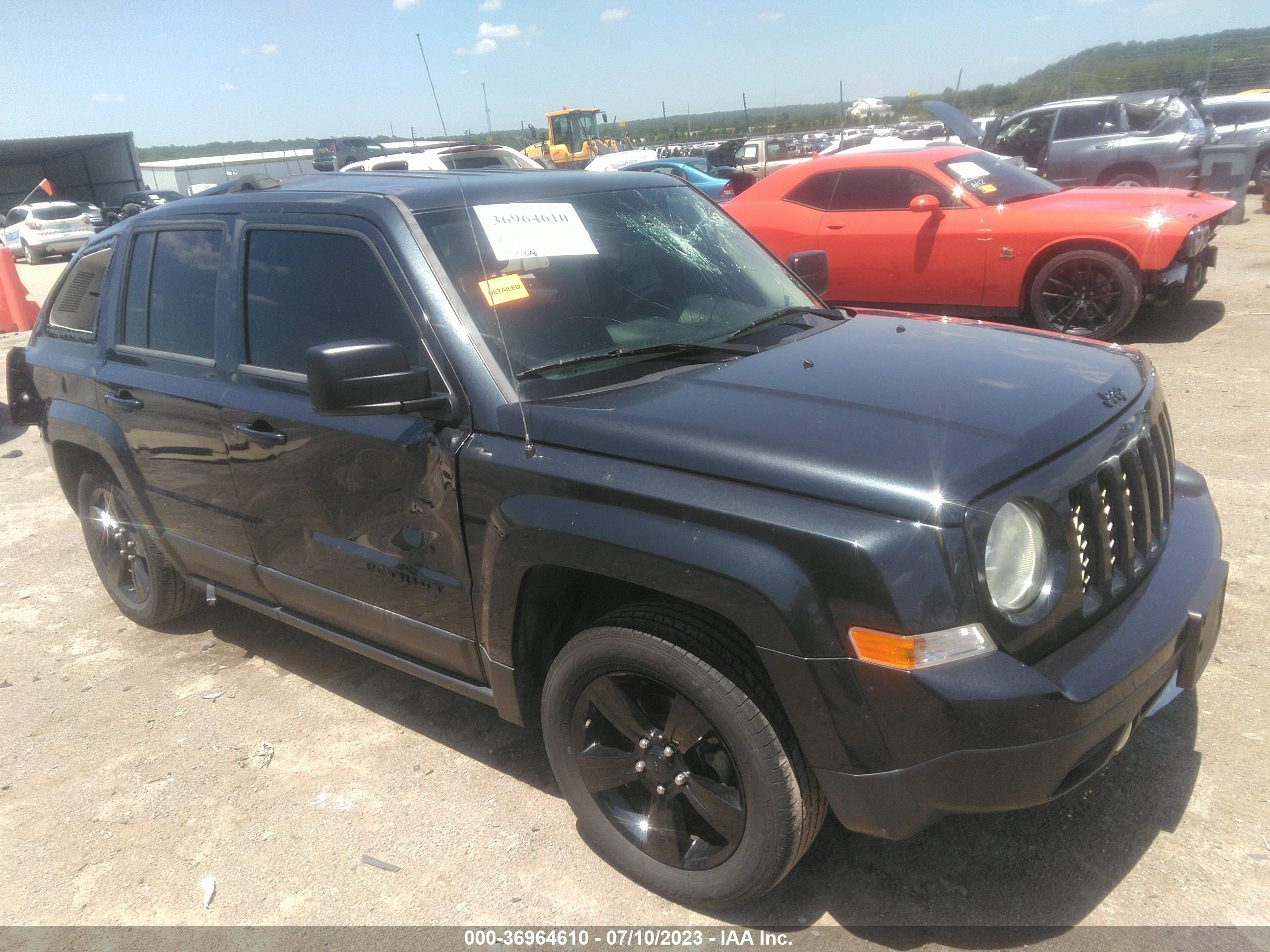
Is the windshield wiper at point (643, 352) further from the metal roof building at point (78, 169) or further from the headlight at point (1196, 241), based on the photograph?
the metal roof building at point (78, 169)

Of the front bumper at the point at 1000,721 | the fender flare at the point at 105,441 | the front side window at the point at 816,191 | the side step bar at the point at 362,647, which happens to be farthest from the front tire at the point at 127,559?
the front side window at the point at 816,191

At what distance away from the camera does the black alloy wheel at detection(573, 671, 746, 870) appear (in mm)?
2354

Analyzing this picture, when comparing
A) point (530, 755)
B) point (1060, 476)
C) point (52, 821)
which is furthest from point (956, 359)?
point (52, 821)

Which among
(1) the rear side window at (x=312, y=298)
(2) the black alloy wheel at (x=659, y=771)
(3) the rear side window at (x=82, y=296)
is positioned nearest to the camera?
(2) the black alloy wheel at (x=659, y=771)

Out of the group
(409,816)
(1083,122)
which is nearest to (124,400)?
(409,816)

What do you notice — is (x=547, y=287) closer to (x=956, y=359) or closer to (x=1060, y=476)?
(x=956, y=359)

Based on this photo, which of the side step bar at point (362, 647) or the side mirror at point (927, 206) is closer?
the side step bar at point (362, 647)

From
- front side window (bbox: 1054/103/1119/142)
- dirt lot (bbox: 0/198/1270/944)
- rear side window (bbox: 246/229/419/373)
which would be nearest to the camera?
dirt lot (bbox: 0/198/1270/944)

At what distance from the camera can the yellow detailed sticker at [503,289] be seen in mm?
2775

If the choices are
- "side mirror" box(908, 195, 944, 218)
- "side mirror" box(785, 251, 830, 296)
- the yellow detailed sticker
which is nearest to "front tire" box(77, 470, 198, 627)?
the yellow detailed sticker

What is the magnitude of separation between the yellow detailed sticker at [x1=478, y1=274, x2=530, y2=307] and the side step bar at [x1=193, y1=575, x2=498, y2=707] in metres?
1.14

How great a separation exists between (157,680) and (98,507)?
97 centimetres

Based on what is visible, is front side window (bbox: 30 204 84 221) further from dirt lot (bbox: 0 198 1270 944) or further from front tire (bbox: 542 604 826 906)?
front tire (bbox: 542 604 826 906)

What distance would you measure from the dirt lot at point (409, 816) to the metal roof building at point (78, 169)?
39.5m
